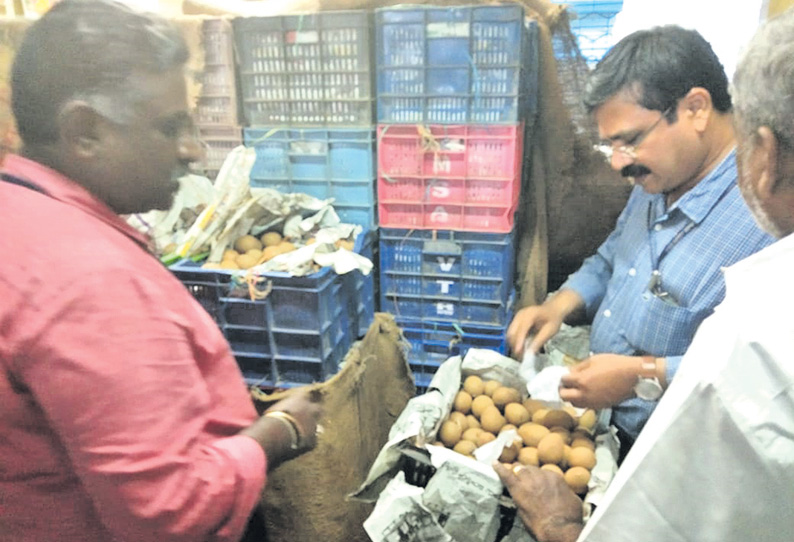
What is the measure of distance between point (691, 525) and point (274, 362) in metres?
1.24

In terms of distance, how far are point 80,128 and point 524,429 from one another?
117cm

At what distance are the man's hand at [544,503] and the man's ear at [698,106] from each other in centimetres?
83

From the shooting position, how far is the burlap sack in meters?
1.55

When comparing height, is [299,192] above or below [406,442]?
above

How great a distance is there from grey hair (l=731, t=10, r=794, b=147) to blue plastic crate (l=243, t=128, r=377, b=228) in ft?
3.90

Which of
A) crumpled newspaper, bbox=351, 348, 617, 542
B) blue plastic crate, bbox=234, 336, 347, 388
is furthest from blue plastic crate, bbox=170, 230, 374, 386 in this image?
crumpled newspaper, bbox=351, 348, 617, 542

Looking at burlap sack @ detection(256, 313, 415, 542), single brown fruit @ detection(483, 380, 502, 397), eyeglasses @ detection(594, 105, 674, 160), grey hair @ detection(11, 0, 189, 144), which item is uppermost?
grey hair @ detection(11, 0, 189, 144)

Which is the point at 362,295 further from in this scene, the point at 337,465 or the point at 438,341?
the point at 337,465

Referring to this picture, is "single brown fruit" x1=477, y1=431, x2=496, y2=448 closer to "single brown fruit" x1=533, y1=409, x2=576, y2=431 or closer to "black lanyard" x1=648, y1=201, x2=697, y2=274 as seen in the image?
"single brown fruit" x1=533, y1=409, x2=576, y2=431

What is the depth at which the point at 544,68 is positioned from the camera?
75.2 inches

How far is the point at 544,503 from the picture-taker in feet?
3.58

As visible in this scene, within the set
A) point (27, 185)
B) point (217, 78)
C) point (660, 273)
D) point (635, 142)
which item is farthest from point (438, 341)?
point (27, 185)

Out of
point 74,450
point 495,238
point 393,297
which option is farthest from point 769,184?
point 393,297

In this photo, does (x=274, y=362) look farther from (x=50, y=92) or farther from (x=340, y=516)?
(x=50, y=92)
